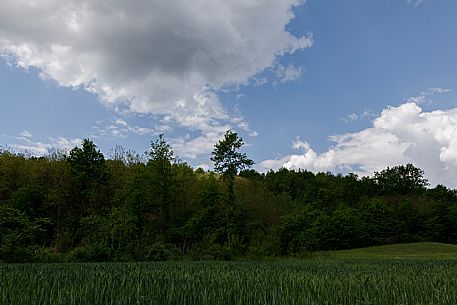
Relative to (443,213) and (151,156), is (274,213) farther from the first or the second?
(443,213)

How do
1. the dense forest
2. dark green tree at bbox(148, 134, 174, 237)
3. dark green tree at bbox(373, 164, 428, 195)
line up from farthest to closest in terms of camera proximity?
dark green tree at bbox(373, 164, 428, 195) → dark green tree at bbox(148, 134, 174, 237) → the dense forest

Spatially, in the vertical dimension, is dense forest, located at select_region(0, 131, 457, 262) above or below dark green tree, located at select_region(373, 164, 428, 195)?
below

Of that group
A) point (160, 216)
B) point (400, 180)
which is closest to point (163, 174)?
point (160, 216)

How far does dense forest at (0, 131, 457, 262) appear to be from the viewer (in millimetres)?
31594

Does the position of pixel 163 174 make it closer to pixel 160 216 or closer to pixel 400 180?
pixel 160 216

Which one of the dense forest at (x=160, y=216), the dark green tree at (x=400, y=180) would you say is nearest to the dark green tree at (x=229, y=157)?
the dense forest at (x=160, y=216)

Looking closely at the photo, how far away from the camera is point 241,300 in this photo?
4.19m

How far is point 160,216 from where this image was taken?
5147 centimetres

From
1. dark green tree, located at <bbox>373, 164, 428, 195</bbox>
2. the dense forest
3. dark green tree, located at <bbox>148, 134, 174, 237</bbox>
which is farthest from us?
dark green tree, located at <bbox>373, 164, 428, 195</bbox>

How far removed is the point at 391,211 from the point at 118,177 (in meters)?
54.6

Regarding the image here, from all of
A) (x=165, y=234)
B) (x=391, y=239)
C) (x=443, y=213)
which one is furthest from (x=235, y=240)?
(x=443, y=213)

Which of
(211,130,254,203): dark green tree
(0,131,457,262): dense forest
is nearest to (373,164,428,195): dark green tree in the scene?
(0,131,457,262): dense forest

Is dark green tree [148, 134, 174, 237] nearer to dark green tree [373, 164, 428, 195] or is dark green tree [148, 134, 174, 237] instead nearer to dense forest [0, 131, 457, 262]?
dense forest [0, 131, 457, 262]

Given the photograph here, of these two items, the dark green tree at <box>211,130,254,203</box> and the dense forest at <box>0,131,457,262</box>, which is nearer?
the dense forest at <box>0,131,457,262</box>
